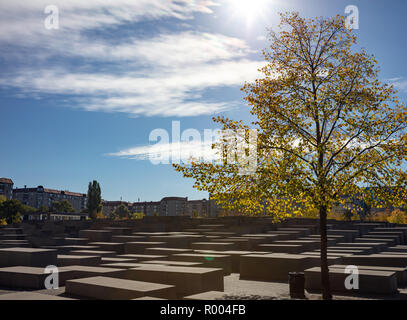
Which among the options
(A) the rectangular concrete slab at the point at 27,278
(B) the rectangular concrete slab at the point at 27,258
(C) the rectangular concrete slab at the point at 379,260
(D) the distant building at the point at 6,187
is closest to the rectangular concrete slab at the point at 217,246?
(C) the rectangular concrete slab at the point at 379,260

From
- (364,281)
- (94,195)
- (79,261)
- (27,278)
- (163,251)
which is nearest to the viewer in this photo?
(364,281)

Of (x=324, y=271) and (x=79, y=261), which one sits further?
(x=79, y=261)

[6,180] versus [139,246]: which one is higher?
[6,180]

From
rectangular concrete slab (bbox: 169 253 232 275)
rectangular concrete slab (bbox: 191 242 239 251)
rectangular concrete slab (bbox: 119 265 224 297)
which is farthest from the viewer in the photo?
rectangular concrete slab (bbox: 191 242 239 251)

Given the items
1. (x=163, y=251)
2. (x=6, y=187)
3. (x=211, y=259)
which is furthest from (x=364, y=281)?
(x=6, y=187)

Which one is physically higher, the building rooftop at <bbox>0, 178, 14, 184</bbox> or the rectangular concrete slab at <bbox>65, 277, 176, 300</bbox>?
the building rooftop at <bbox>0, 178, 14, 184</bbox>

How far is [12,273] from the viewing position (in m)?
13.2

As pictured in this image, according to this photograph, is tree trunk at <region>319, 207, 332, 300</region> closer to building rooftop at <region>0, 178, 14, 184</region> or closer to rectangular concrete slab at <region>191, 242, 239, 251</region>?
rectangular concrete slab at <region>191, 242, 239, 251</region>

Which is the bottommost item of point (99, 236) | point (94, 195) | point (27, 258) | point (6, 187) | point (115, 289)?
point (99, 236)

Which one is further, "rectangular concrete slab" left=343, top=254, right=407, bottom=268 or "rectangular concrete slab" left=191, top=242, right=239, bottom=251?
"rectangular concrete slab" left=191, top=242, right=239, bottom=251

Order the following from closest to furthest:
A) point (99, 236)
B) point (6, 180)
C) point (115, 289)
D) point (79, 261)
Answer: point (115, 289) < point (79, 261) < point (99, 236) < point (6, 180)

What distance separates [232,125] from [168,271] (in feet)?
17.2

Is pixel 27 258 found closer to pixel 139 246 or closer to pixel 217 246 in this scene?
pixel 139 246

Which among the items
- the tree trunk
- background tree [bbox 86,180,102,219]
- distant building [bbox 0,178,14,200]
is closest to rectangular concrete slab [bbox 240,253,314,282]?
the tree trunk
